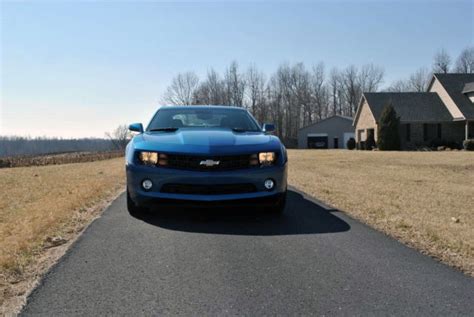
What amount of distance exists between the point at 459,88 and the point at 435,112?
10.6ft

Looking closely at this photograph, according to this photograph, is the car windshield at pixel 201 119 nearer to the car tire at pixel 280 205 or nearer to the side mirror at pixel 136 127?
the side mirror at pixel 136 127

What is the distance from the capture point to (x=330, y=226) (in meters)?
5.48

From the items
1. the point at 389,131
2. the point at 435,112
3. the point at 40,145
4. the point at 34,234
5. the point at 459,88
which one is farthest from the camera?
the point at 40,145

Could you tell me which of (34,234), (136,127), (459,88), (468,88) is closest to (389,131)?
(468,88)

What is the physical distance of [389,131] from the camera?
117 feet

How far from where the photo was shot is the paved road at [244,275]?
295 centimetres

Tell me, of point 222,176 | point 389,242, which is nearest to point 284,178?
point 222,176

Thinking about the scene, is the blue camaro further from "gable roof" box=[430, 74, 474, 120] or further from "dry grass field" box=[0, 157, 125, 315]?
"gable roof" box=[430, 74, 474, 120]

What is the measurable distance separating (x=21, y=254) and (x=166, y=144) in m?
2.03

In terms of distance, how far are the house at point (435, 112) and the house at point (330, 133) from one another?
59.0 ft

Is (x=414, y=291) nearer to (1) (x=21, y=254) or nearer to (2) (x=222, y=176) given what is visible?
(2) (x=222, y=176)

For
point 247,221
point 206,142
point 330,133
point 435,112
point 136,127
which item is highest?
point 435,112

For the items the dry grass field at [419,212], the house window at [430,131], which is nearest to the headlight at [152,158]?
the dry grass field at [419,212]

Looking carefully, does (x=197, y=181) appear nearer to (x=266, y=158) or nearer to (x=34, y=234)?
(x=266, y=158)
